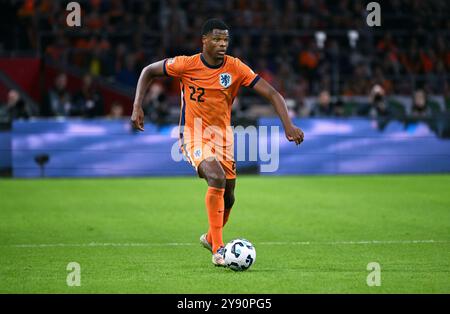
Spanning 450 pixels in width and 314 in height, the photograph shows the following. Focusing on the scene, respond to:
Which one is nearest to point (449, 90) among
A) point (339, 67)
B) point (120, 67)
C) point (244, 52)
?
point (339, 67)

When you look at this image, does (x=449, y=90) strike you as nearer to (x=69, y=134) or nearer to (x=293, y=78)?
(x=293, y=78)

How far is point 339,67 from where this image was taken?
26.7 meters

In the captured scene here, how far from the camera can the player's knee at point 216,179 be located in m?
9.38

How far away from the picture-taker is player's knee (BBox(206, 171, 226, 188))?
9.38m

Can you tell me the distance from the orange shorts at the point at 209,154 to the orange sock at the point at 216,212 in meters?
0.36

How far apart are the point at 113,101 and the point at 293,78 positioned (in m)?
4.80

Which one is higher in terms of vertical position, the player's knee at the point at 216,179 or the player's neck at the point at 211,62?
the player's neck at the point at 211,62

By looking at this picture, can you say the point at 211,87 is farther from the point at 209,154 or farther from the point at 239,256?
the point at 239,256

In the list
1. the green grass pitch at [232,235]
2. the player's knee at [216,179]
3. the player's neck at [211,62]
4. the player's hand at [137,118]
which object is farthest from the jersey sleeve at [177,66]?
the green grass pitch at [232,235]

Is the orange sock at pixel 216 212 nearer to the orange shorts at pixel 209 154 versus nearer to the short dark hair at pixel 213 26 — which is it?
the orange shorts at pixel 209 154

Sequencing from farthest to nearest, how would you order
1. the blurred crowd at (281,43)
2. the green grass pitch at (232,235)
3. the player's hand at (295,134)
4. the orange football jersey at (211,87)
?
the blurred crowd at (281,43) → the orange football jersey at (211,87) → the player's hand at (295,134) → the green grass pitch at (232,235)

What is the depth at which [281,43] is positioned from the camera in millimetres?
26688

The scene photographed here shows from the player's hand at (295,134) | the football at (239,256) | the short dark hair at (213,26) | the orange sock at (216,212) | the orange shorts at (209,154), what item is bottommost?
the football at (239,256)

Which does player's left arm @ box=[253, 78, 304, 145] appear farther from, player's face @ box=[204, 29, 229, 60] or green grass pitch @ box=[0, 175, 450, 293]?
green grass pitch @ box=[0, 175, 450, 293]
